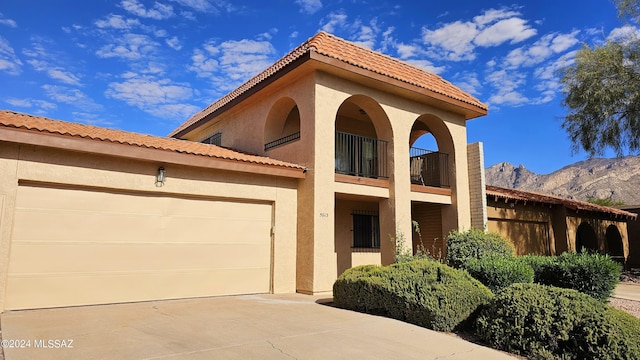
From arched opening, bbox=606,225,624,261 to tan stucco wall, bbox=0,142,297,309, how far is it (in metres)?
21.5

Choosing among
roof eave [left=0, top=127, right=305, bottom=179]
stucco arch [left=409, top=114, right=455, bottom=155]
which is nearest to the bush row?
stucco arch [left=409, top=114, right=455, bottom=155]

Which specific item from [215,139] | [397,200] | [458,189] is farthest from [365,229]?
[215,139]

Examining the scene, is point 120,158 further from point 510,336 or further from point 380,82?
point 510,336

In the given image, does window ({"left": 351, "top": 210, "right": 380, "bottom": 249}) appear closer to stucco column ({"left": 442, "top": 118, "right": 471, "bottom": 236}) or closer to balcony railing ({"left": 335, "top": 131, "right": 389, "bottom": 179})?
balcony railing ({"left": 335, "top": 131, "right": 389, "bottom": 179})

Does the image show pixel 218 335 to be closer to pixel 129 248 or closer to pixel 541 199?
pixel 129 248

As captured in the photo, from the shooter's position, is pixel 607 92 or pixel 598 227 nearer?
pixel 607 92

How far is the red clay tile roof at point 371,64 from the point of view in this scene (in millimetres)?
11414

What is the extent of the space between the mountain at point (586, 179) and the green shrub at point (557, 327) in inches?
2589

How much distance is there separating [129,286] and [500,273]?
7667mm

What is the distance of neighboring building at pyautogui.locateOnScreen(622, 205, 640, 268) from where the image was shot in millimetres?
24375

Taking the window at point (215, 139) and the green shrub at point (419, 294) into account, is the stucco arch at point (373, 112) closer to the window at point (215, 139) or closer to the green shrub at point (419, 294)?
the window at point (215, 139)

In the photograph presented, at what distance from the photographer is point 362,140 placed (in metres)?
14.2

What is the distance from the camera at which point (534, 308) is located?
19.7ft

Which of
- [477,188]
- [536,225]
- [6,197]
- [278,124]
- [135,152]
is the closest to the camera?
[6,197]
